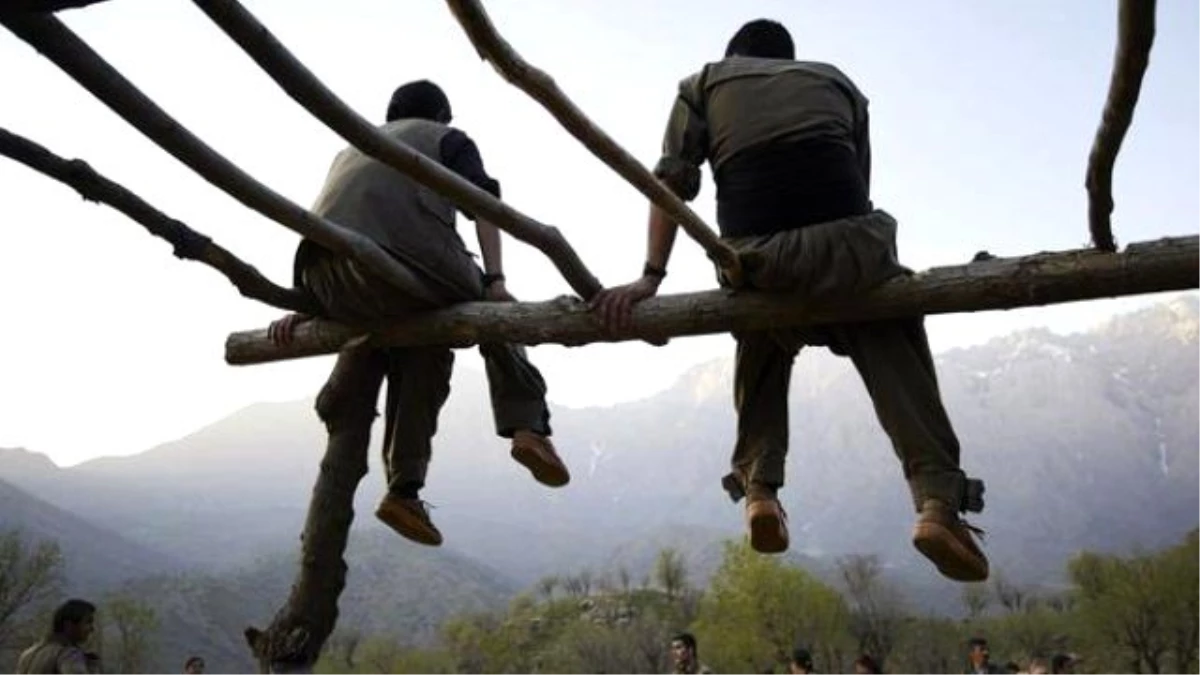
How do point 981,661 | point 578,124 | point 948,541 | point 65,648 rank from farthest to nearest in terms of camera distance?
point 981,661 < point 65,648 < point 948,541 < point 578,124

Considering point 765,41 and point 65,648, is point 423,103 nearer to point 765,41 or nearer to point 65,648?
point 765,41

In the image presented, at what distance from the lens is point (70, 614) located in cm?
623

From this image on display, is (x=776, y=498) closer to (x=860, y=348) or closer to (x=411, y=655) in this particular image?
(x=860, y=348)

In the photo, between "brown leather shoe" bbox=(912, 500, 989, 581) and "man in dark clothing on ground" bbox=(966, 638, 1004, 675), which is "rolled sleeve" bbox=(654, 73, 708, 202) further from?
"man in dark clothing on ground" bbox=(966, 638, 1004, 675)

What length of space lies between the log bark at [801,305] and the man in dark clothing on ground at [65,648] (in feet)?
10.4

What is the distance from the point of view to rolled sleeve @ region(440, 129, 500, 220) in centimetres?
386

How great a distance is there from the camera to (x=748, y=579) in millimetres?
57594

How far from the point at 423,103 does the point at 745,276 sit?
6.15 ft

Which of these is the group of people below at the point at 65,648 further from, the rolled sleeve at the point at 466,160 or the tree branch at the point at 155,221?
the rolled sleeve at the point at 466,160

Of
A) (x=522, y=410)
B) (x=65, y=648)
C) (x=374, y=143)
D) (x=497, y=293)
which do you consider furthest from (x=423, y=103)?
(x=65, y=648)

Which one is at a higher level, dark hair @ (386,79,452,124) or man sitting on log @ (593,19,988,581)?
dark hair @ (386,79,452,124)

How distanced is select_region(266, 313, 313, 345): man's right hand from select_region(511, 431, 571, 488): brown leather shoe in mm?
1099

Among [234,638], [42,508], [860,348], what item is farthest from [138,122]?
[42,508]

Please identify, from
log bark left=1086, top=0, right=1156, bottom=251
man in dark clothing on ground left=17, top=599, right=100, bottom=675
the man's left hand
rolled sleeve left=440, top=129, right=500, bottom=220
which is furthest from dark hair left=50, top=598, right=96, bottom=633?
log bark left=1086, top=0, right=1156, bottom=251
